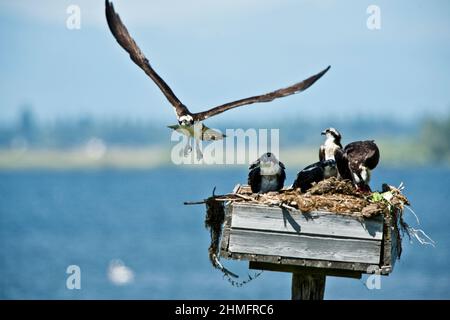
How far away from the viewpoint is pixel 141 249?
5838 centimetres

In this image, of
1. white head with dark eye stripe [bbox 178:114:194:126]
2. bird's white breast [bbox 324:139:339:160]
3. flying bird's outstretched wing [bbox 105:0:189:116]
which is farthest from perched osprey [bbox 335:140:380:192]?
flying bird's outstretched wing [bbox 105:0:189:116]

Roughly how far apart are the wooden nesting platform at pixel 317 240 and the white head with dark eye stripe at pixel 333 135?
7.64 ft

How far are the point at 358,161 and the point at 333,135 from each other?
29.7 inches

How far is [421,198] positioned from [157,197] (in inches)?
1205

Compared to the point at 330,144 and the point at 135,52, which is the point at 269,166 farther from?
the point at 135,52

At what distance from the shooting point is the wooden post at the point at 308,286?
9914 millimetres

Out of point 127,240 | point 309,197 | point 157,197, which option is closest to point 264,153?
point 309,197

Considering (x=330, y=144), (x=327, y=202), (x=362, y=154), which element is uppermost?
(x=330, y=144)

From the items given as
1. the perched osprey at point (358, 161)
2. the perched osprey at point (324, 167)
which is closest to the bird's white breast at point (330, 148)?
the perched osprey at point (324, 167)

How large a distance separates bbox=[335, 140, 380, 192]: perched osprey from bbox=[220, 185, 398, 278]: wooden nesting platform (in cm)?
122

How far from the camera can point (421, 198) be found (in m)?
78.8

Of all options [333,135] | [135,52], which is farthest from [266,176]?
[135,52]

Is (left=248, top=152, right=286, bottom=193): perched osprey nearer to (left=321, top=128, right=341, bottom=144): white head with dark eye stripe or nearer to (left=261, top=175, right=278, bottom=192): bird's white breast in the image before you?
(left=261, top=175, right=278, bottom=192): bird's white breast
